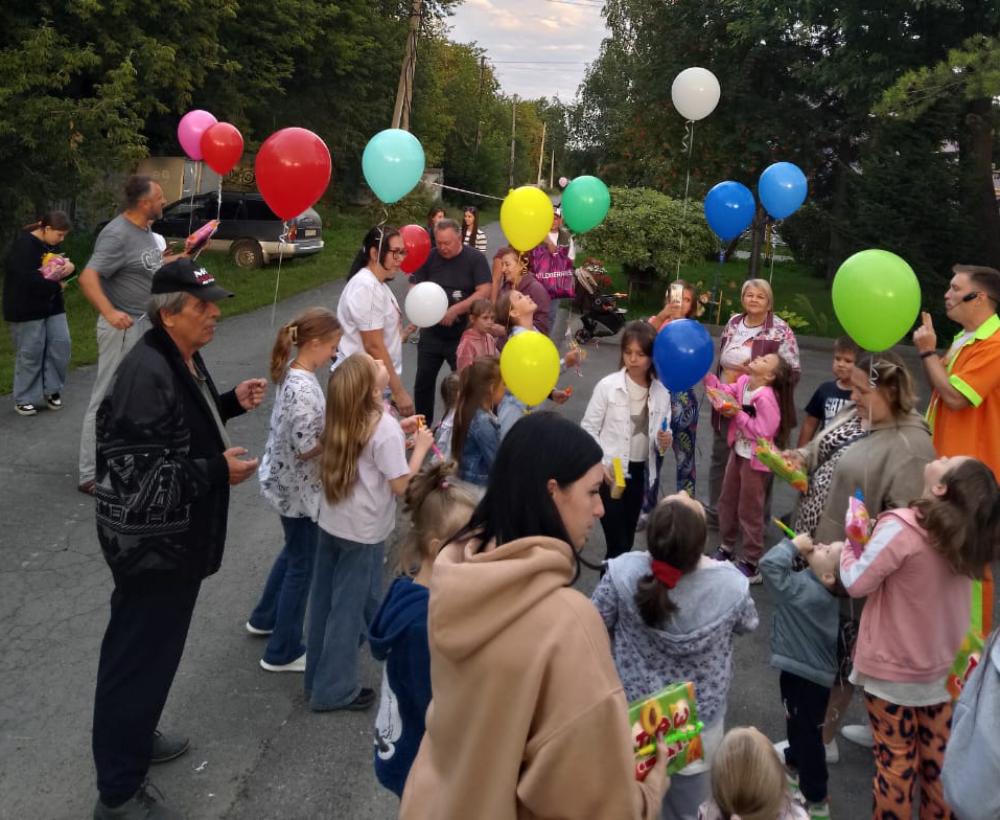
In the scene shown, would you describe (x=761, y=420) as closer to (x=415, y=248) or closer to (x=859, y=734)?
(x=859, y=734)

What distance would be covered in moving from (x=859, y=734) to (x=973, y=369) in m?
1.85

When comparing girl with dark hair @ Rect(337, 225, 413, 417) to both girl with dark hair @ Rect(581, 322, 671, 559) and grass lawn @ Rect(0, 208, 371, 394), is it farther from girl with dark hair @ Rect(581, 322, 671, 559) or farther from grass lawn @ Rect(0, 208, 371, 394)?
grass lawn @ Rect(0, 208, 371, 394)

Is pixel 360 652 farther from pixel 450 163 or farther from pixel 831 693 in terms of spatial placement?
pixel 450 163

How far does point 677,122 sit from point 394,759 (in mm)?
18201

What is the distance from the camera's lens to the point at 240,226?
19.3 meters

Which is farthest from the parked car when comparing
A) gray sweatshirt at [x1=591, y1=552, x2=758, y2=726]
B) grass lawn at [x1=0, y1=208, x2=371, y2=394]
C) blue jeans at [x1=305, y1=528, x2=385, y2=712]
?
gray sweatshirt at [x1=591, y1=552, x2=758, y2=726]

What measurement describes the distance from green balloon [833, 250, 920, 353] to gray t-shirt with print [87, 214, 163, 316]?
4.40 m

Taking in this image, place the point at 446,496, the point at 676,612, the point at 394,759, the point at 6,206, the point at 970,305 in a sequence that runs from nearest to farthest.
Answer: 1. the point at 394,759
2. the point at 446,496
3. the point at 676,612
4. the point at 970,305
5. the point at 6,206

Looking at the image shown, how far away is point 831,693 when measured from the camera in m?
3.78

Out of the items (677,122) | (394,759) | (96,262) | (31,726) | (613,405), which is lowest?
(31,726)

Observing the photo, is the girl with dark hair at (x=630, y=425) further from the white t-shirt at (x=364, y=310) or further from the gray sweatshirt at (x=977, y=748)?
the gray sweatshirt at (x=977, y=748)

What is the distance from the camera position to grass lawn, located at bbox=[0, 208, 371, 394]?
10688 millimetres

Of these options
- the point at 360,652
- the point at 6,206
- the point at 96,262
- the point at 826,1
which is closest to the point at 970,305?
the point at 360,652

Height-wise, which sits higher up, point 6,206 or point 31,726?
point 6,206
